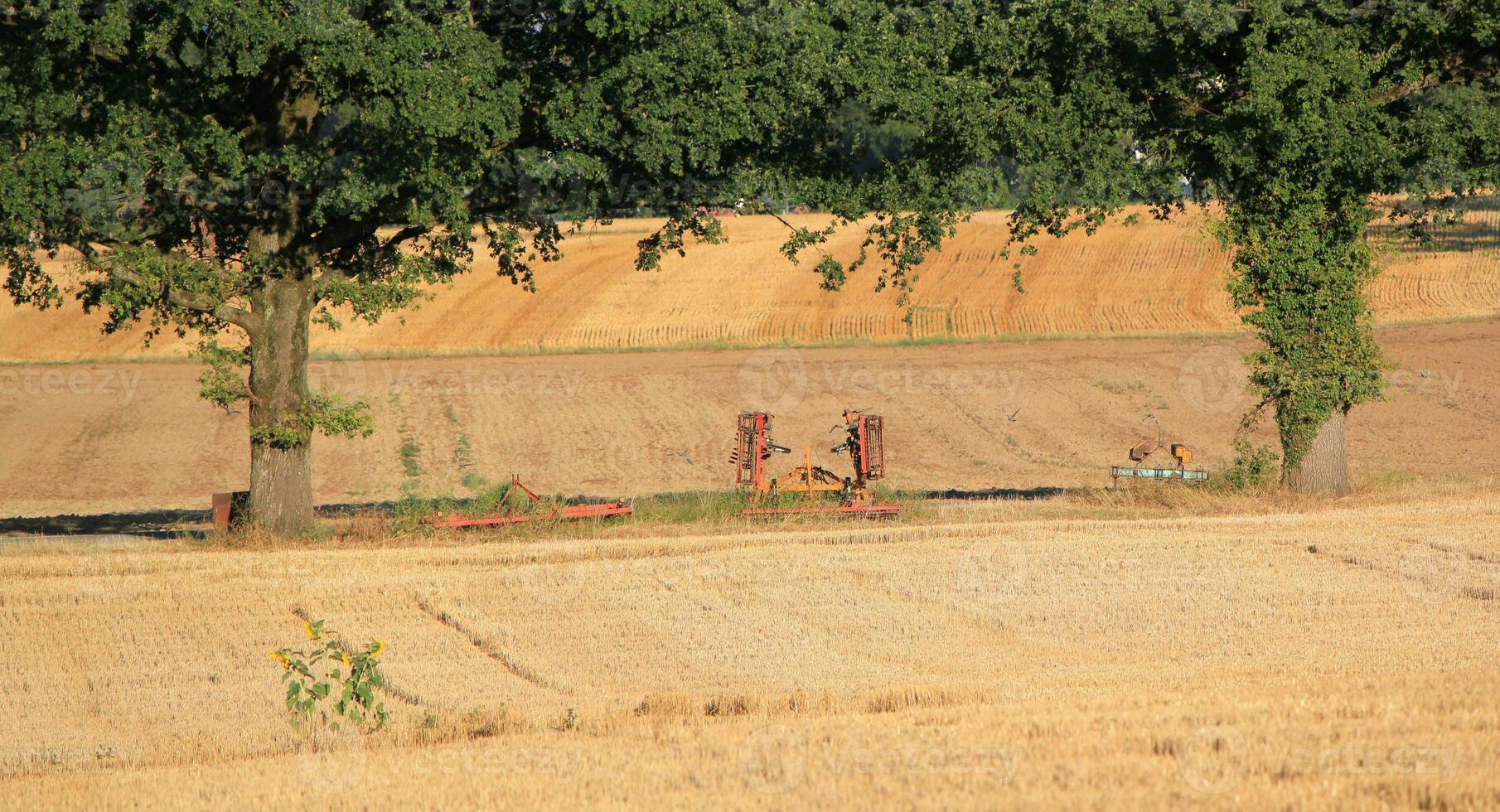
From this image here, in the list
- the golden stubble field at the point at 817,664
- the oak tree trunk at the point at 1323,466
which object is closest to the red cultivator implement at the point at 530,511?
the golden stubble field at the point at 817,664

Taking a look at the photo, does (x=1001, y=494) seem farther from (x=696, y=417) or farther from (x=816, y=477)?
(x=696, y=417)

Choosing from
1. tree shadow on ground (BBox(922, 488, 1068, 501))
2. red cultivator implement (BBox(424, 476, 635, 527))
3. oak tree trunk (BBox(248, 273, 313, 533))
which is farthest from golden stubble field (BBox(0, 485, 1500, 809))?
tree shadow on ground (BBox(922, 488, 1068, 501))

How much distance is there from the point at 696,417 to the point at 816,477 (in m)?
11.7

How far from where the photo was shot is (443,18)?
17484 millimetres

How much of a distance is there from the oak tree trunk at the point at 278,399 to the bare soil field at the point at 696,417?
6545 millimetres

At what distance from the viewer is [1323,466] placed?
21.3 metres

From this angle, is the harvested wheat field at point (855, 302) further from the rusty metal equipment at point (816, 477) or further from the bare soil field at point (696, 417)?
the rusty metal equipment at point (816, 477)

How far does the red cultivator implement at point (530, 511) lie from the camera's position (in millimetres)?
19391

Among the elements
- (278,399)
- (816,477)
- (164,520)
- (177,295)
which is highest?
(177,295)

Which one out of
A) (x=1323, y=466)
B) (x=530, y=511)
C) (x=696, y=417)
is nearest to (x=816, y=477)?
(x=530, y=511)

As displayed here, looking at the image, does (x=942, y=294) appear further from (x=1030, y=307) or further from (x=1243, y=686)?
(x=1243, y=686)

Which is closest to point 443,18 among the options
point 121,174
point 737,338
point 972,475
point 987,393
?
point 121,174

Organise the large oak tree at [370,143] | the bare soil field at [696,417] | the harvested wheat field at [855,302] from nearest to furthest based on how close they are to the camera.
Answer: the large oak tree at [370,143]
the bare soil field at [696,417]
the harvested wheat field at [855,302]

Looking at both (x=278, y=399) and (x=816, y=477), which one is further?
(x=816, y=477)
